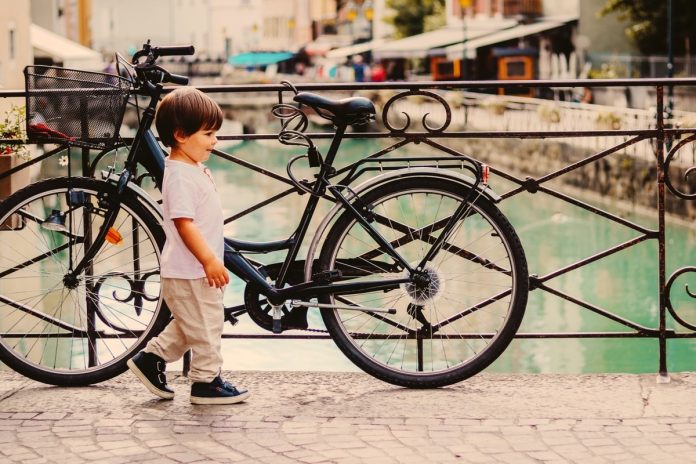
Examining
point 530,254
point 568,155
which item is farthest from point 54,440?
point 568,155

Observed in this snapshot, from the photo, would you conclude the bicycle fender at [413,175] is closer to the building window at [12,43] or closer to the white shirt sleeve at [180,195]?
the white shirt sleeve at [180,195]

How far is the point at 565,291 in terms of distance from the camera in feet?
66.4

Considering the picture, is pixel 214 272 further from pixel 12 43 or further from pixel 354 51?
pixel 354 51

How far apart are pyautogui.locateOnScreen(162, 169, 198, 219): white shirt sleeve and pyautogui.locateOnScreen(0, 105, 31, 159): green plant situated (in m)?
1.09

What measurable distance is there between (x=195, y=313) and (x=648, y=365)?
13.0 metres

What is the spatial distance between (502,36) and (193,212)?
42.7 meters

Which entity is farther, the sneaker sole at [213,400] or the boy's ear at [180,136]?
the sneaker sole at [213,400]

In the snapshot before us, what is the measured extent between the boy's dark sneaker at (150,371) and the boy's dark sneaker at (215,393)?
0.11m

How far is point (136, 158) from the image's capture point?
13.6 feet

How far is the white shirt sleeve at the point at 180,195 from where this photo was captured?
387cm

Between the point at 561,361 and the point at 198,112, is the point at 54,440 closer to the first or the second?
the point at 198,112

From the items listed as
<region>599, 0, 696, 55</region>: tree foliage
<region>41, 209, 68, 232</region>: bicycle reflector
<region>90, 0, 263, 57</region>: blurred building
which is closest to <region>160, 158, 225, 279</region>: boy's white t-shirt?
<region>41, 209, 68, 232</region>: bicycle reflector

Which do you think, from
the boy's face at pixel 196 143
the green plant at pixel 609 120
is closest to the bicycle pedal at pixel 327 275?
the boy's face at pixel 196 143

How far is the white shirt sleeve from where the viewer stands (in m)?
3.87
